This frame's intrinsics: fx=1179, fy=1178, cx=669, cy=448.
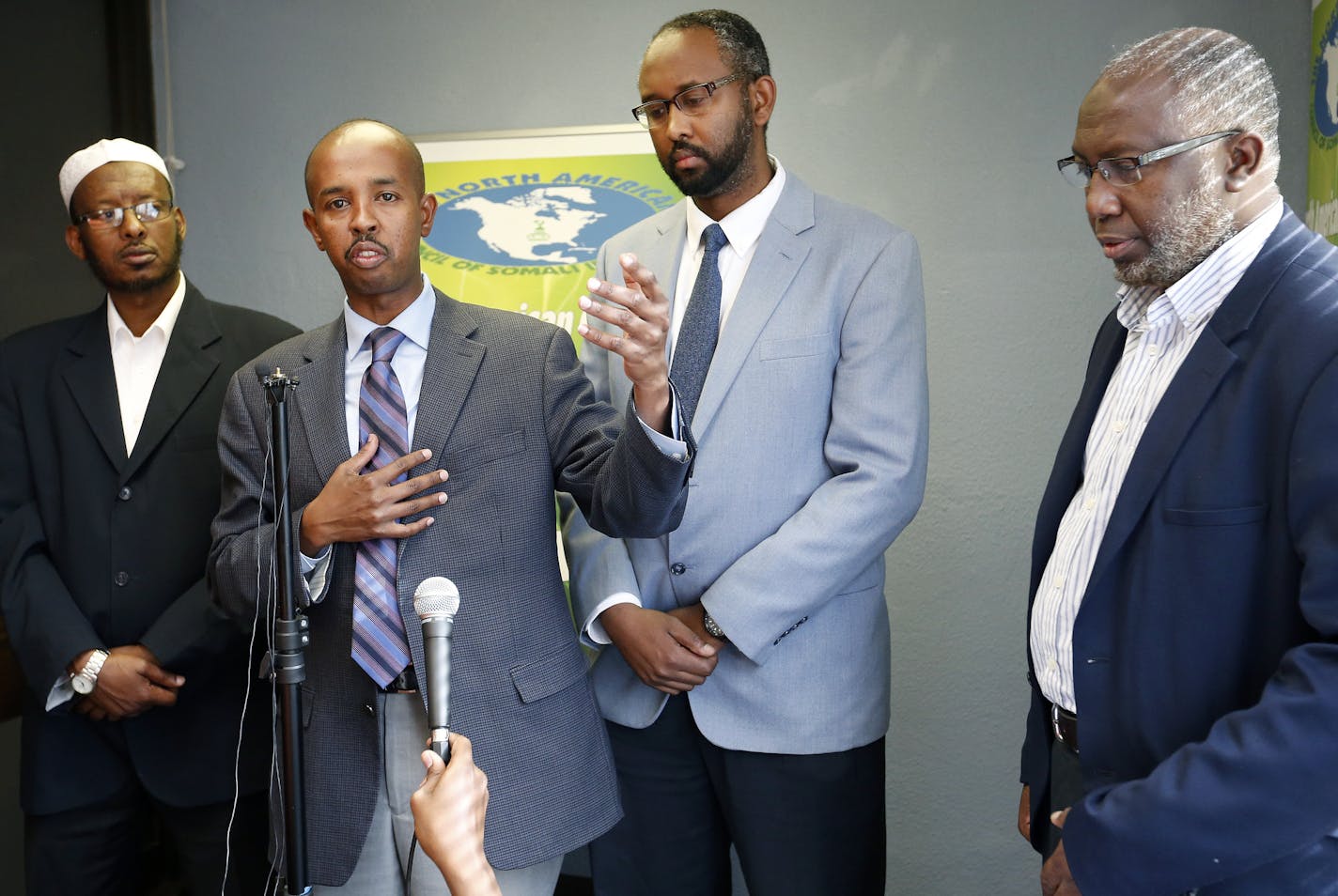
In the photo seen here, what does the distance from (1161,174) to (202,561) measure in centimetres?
206

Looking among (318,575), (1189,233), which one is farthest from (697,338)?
(1189,233)

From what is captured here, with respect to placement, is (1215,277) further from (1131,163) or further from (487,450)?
(487,450)

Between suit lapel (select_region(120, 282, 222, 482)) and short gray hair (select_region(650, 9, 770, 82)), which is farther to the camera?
suit lapel (select_region(120, 282, 222, 482))

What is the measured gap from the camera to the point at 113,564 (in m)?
2.55

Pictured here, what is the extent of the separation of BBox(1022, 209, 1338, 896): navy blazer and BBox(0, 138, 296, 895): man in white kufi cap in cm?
177

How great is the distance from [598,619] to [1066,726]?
0.95 metres

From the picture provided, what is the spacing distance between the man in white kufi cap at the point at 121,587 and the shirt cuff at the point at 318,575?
434mm

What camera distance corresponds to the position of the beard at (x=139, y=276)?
266cm

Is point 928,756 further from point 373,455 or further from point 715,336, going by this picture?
point 373,455

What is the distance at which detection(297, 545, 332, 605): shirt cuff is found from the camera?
83.7 inches

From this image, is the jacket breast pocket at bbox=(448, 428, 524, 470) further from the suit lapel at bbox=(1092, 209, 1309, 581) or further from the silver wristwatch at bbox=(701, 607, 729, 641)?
the suit lapel at bbox=(1092, 209, 1309, 581)

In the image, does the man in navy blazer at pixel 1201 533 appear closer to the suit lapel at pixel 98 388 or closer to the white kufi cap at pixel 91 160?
the suit lapel at pixel 98 388

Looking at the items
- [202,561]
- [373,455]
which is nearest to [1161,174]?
[373,455]

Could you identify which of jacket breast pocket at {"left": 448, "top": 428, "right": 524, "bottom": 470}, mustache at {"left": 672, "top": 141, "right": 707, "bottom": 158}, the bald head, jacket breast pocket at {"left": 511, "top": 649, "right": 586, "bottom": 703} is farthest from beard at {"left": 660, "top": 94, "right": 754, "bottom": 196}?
jacket breast pocket at {"left": 511, "top": 649, "right": 586, "bottom": 703}
